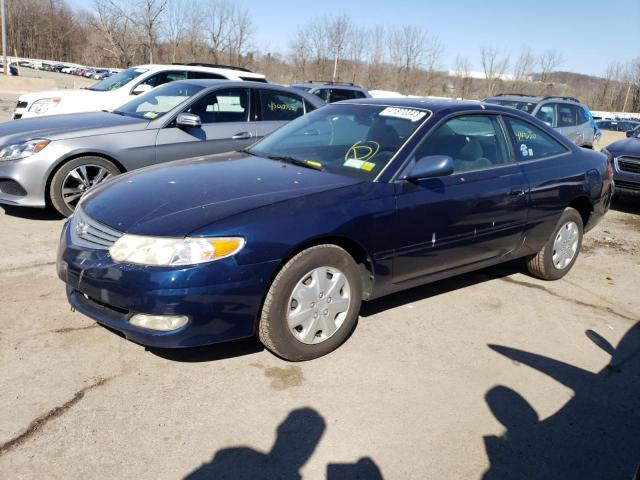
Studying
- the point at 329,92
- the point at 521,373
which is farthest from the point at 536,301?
the point at 329,92

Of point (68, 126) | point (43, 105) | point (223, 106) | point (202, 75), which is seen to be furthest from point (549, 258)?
point (43, 105)

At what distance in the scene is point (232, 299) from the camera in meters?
2.96

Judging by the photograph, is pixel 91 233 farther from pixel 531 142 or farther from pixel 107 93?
pixel 107 93

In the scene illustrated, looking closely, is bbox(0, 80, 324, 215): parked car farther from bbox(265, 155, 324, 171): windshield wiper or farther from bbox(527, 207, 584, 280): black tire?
bbox(527, 207, 584, 280): black tire

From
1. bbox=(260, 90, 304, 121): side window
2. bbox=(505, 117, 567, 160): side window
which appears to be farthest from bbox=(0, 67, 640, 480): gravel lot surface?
bbox=(260, 90, 304, 121): side window

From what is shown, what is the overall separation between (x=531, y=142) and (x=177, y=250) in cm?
332

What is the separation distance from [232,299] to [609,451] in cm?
211

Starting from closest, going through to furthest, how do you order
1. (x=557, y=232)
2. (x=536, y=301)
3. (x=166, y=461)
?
(x=166, y=461) → (x=536, y=301) → (x=557, y=232)

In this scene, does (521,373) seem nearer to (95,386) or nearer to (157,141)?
(95,386)

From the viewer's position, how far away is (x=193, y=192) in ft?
11.1

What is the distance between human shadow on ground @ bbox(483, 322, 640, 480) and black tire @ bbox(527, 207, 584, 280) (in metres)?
1.44

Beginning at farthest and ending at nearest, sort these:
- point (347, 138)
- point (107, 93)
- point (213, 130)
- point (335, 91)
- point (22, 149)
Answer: point (335, 91), point (107, 93), point (213, 130), point (22, 149), point (347, 138)

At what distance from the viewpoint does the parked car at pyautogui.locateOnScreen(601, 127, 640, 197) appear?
857 cm

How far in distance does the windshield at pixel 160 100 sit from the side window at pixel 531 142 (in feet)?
12.3
